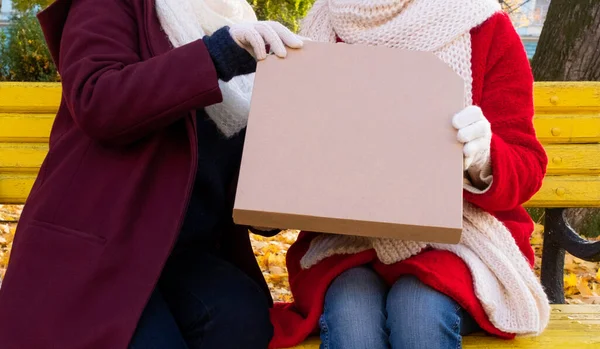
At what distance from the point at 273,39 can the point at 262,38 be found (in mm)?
29

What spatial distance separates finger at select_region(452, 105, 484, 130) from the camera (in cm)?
152

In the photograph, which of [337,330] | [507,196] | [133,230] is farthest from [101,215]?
[507,196]

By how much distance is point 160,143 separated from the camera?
1.71 metres

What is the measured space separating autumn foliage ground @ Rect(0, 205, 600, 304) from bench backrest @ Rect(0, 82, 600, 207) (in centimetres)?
126

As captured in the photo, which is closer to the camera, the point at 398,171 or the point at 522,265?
the point at 398,171

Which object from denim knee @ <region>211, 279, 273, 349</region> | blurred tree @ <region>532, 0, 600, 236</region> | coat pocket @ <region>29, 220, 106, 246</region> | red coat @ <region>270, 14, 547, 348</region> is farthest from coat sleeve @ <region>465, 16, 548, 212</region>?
blurred tree @ <region>532, 0, 600, 236</region>

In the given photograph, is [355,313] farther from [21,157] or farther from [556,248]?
[21,157]

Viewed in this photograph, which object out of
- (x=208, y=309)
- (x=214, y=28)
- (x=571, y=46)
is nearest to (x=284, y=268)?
(x=571, y=46)

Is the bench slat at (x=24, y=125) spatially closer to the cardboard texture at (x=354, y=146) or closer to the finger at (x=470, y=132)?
the cardboard texture at (x=354, y=146)

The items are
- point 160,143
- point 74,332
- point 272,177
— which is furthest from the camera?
point 160,143

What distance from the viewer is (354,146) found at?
1.51 m

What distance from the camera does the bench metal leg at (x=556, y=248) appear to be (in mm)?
2545

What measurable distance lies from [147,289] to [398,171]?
2.09 feet

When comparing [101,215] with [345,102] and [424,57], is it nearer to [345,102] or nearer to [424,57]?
[345,102]
